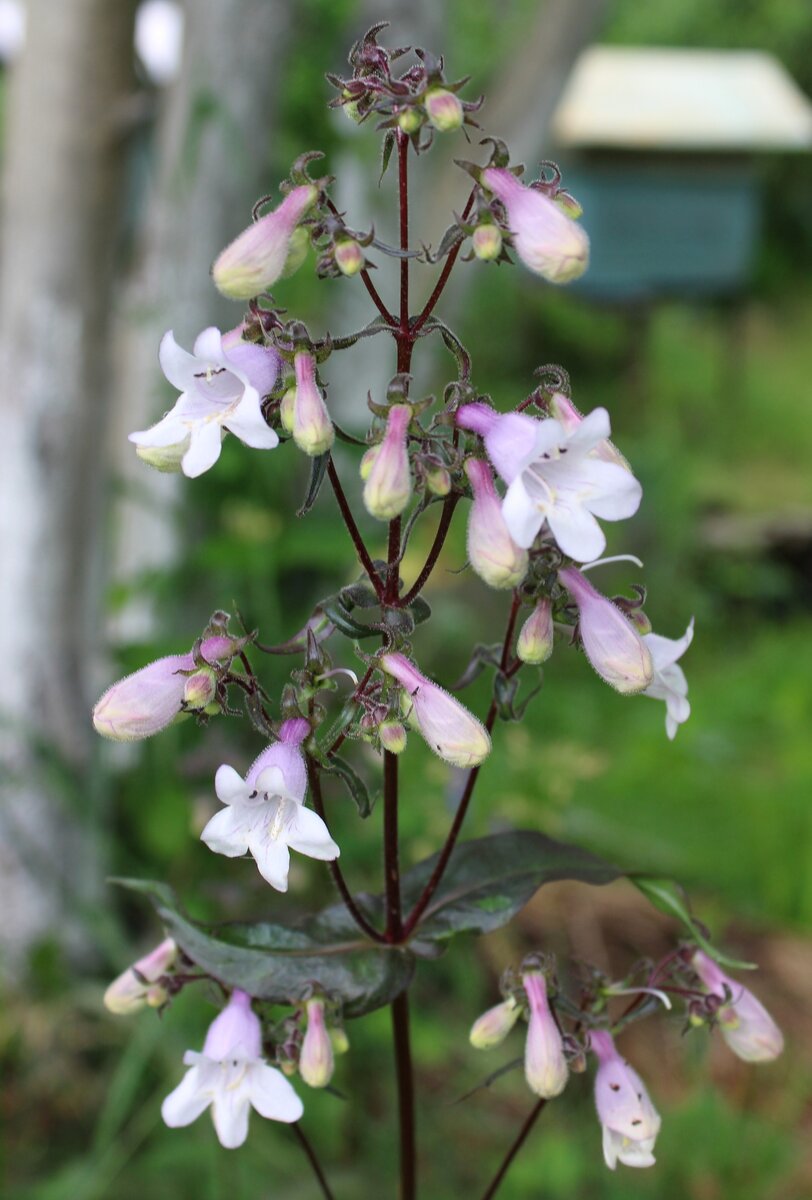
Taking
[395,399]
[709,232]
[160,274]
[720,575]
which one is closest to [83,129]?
[160,274]

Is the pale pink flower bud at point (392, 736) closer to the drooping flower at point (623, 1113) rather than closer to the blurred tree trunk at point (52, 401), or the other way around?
the drooping flower at point (623, 1113)

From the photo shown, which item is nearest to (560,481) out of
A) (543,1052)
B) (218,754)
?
(543,1052)

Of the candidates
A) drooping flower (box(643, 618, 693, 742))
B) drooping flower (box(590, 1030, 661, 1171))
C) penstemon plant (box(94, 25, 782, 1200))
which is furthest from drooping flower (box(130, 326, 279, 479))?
drooping flower (box(590, 1030, 661, 1171))

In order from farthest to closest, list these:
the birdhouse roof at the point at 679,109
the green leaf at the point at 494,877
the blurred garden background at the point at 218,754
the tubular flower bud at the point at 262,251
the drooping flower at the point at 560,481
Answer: the birdhouse roof at the point at 679,109
the blurred garden background at the point at 218,754
the green leaf at the point at 494,877
the tubular flower bud at the point at 262,251
the drooping flower at the point at 560,481

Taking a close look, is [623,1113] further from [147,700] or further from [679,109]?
[679,109]

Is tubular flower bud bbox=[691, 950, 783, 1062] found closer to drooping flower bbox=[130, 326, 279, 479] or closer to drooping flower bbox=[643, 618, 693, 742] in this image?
drooping flower bbox=[643, 618, 693, 742]

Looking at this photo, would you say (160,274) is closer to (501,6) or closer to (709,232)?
(709,232)

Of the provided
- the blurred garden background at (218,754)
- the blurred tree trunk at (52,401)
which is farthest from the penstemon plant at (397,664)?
the blurred tree trunk at (52,401)
